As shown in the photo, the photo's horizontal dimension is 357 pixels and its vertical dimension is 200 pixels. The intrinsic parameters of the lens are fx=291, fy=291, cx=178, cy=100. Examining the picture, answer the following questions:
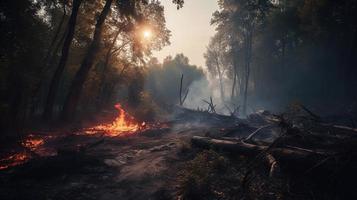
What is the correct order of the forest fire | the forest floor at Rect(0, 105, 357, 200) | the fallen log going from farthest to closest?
the forest fire → the fallen log → the forest floor at Rect(0, 105, 357, 200)

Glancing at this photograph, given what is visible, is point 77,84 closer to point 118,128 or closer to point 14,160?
point 118,128

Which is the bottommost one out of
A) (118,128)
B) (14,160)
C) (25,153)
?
(14,160)

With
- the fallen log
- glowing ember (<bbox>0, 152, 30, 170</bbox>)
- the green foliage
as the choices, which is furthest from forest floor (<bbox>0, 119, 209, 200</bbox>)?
the green foliage

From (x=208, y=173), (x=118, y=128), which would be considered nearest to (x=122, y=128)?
(x=118, y=128)

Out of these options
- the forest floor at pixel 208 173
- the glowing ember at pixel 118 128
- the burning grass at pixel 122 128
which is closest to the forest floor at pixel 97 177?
the forest floor at pixel 208 173

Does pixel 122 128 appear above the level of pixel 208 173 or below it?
above

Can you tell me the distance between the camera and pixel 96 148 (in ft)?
40.6

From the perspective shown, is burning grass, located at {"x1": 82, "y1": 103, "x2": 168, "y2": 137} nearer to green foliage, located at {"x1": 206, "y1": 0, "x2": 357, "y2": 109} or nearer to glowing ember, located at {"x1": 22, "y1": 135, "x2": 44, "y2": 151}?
glowing ember, located at {"x1": 22, "y1": 135, "x2": 44, "y2": 151}

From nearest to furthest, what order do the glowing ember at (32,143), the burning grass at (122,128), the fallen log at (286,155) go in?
the fallen log at (286,155) < the glowing ember at (32,143) < the burning grass at (122,128)

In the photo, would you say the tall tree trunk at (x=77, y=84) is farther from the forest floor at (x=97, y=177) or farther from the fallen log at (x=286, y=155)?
the fallen log at (x=286, y=155)

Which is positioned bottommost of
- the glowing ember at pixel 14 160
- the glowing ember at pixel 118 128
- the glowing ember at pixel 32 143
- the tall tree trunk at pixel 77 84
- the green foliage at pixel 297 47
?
the glowing ember at pixel 14 160

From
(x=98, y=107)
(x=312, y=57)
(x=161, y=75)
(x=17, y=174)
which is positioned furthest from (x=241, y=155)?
(x=161, y=75)

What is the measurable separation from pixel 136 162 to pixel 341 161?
6277 millimetres

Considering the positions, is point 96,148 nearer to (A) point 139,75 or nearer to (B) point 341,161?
(B) point 341,161
